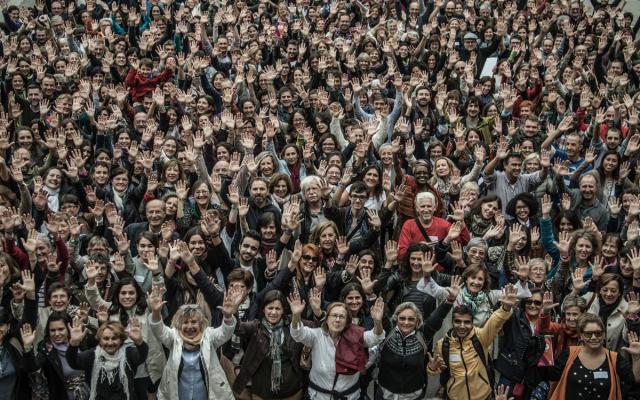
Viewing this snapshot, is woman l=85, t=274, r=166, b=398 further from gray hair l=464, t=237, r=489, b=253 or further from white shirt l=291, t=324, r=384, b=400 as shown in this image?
gray hair l=464, t=237, r=489, b=253

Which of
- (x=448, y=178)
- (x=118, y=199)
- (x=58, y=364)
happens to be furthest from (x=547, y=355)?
(x=118, y=199)

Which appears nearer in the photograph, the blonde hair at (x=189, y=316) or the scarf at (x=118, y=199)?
the blonde hair at (x=189, y=316)

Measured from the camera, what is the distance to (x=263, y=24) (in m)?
13.6

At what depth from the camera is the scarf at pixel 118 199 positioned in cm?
833

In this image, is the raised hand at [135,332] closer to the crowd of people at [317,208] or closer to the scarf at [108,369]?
the crowd of people at [317,208]

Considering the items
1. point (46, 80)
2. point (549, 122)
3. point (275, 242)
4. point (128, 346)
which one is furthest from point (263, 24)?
point (128, 346)

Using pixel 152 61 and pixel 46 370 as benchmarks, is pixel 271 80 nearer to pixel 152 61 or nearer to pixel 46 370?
pixel 152 61

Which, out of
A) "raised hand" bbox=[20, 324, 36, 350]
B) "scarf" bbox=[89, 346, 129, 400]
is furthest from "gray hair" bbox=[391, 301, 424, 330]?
"raised hand" bbox=[20, 324, 36, 350]

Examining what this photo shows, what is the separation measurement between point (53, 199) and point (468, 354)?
474 cm

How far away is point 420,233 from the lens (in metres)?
7.41

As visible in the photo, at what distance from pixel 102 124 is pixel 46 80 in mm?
1724

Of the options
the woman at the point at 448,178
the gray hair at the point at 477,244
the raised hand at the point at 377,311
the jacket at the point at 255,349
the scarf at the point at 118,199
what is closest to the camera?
the raised hand at the point at 377,311

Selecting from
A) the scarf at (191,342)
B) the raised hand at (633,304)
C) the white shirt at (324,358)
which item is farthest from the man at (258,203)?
the raised hand at (633,304)

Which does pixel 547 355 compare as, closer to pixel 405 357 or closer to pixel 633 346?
pixel 633 346
